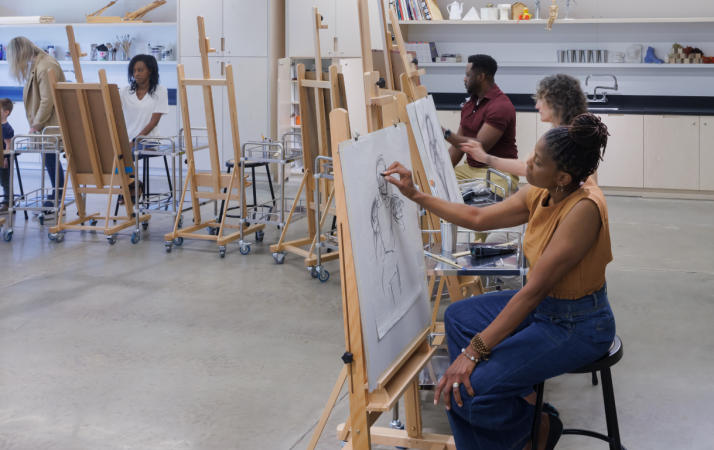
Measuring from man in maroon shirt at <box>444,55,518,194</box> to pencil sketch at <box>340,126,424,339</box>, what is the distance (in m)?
1.87

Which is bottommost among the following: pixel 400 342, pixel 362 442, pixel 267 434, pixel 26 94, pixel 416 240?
pixel 267 434

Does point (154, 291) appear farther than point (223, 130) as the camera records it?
No

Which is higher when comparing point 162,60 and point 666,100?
point 162,60

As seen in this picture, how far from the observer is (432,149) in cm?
277

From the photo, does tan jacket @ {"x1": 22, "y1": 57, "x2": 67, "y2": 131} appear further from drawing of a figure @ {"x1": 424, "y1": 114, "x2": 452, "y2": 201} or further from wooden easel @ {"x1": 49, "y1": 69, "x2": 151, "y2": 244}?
drawing of a figure @ {"x1": 424, "y1": 114, "x2": 452, "y2": 201}

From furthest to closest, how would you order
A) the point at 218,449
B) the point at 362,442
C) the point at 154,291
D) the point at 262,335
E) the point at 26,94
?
the point at 26,94, the point at 154,291, the point at 262,335, the point at 218,449, the point at 362,442

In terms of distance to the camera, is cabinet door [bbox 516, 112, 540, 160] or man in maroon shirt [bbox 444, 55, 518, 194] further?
cabinet door [bbox 516, 112, 540, 160]

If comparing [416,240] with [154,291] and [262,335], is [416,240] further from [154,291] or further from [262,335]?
[154,291]

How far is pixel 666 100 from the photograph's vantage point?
7.20m

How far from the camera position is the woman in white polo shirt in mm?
5474

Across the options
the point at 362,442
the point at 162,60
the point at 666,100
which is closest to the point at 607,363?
the point at 362,442

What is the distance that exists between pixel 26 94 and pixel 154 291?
9.40 feet

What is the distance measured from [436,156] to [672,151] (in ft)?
15.4

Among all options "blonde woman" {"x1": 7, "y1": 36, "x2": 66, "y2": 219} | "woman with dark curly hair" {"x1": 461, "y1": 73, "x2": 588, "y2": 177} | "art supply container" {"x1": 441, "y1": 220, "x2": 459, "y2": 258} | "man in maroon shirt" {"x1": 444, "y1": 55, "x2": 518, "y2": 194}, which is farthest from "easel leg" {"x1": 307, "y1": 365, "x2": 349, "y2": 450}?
"blonde woman" {"x1": 7, "y1": 36, "x2": 66, "y2": 219}
